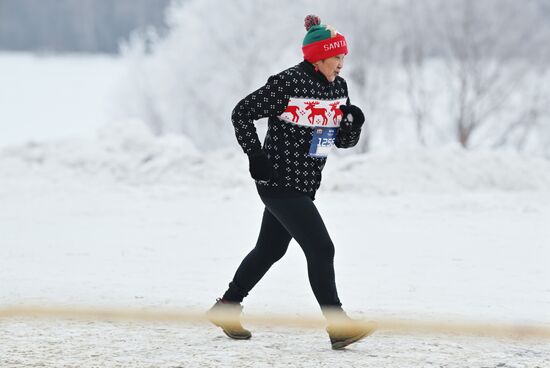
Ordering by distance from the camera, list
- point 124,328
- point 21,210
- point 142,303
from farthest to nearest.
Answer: point 21,210
point 142,303
point 124,328

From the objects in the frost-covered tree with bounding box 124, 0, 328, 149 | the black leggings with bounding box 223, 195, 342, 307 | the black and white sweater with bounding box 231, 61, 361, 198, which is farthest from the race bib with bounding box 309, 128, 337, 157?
the frost-covered tree with bounding box 124, 0, 328, 149

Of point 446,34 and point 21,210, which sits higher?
point 446,34

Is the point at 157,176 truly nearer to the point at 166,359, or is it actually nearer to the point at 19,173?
the point at 19,173

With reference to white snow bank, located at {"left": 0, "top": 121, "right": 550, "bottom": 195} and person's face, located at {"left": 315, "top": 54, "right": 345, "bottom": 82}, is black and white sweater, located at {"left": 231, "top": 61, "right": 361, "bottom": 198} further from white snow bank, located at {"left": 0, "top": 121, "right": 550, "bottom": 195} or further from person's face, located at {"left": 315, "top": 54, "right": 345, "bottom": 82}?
white snow bank, located at {"left": 0, "top": 121, "right": 550, "bottom": 195}

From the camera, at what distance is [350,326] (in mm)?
4242

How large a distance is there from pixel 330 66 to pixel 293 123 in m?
0.30

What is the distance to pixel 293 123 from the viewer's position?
4254 millimetres

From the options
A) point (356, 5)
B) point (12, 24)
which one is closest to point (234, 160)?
point (356, 5)

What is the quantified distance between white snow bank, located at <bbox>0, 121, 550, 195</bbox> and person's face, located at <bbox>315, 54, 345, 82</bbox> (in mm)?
6991

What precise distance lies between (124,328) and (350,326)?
120cm

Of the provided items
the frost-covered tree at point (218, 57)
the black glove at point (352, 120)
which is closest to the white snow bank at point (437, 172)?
the black glove at point (352, 120)

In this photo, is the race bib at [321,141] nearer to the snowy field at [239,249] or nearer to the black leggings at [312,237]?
the black leggings at [312,237]

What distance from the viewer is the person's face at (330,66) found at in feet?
14.1

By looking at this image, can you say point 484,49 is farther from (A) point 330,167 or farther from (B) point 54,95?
(B) point 54,95
